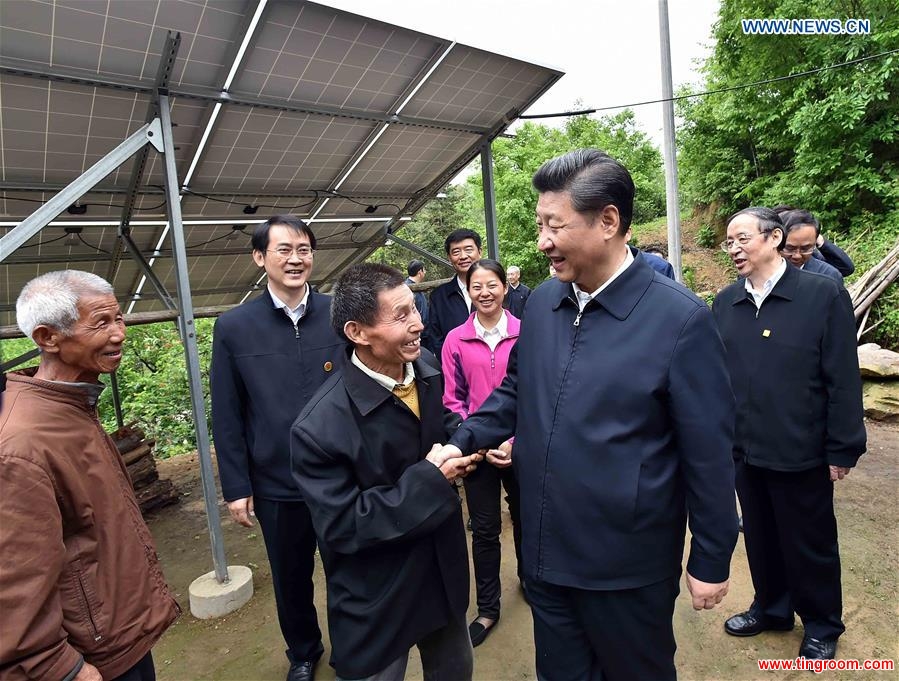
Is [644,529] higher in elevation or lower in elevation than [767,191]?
lower

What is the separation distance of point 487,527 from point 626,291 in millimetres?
1910

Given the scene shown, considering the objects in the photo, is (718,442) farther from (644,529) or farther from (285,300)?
(285,300)

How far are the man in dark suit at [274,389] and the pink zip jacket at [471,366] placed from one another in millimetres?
832

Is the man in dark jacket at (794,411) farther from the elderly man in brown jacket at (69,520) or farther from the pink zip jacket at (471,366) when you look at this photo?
the elderly man in brown jacket at (69,520)

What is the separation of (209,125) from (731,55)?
1437cm

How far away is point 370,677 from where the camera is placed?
5.82 ft

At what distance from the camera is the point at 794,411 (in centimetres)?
247

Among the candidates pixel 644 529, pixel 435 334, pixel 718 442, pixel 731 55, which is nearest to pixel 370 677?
pixel 644 529

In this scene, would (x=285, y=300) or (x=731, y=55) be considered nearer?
(x=285, y=300)

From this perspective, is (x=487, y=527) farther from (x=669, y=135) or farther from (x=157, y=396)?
(x=157, y=396)

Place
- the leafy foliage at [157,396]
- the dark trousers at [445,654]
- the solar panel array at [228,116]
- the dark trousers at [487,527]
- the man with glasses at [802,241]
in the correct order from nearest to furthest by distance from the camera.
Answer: the dark trousers at [445,654]
the solar panel array at [228,116]
the dark trousers at [487,527]
the man with glasses at [802,241]
the leafy foliage at [157,396]

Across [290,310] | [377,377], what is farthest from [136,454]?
[377,377]

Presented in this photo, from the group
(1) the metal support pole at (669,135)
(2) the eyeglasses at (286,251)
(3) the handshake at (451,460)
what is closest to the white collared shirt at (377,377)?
(3) the handshake at (451,460)

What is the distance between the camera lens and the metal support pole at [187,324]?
315 cm
